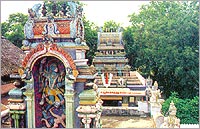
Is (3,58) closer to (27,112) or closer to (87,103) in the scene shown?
(27,112)

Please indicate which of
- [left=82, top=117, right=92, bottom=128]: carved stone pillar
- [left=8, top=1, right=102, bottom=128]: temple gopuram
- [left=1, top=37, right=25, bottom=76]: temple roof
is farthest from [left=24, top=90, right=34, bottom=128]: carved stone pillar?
[left=1, top=37, right=25, bottom=76]: temple roof

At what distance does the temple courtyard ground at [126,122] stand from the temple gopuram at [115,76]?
499 centimetres

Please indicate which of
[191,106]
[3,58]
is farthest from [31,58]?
[191,106]

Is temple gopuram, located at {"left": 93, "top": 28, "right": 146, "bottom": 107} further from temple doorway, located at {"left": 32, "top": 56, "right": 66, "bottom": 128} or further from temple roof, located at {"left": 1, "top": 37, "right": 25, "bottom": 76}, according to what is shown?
temple doorway, located at {"left": 32, "top": 56, "right": 66, "bottom": 128}

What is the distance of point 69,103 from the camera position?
766 centimetres

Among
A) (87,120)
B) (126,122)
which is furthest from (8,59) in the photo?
(87,120)

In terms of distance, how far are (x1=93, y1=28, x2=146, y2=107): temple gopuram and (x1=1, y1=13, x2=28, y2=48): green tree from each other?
9855mm

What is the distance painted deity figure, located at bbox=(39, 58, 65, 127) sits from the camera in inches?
314

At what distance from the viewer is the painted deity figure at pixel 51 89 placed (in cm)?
799

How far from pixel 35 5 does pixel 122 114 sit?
19.9 ft

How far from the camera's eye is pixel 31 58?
25.4 ft

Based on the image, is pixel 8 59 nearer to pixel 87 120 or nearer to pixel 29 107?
pixel 29 107

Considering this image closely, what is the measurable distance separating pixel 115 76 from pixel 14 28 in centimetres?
1367

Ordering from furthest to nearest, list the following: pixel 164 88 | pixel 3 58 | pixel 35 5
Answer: pixel 164 88 < pixel 3 58 < pixel 35 5
